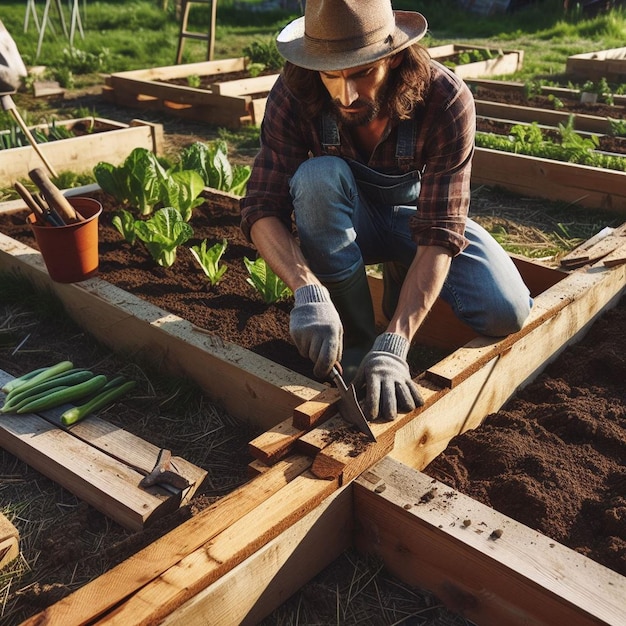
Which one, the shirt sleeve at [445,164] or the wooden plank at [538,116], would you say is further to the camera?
the wooden plank at [538,116]

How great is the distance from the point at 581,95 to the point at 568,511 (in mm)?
6514

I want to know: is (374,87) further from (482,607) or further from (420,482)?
(482,607)

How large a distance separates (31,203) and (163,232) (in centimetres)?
60

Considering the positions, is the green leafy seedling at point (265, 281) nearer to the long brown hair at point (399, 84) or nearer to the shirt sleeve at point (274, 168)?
the shirt sleeve at point (274, 168)

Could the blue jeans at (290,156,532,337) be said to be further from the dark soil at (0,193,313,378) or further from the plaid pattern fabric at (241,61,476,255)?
the dark soil at (0,193,313,378)

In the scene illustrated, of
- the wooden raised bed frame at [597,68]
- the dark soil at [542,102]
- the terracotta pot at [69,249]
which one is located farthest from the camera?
the wooden raised bed frame at [597,68]

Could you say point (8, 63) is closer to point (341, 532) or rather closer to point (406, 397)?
point (406, 397)

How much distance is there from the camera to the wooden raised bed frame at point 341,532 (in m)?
1.64

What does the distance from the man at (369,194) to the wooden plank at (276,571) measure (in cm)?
34

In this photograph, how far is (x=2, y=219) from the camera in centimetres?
418

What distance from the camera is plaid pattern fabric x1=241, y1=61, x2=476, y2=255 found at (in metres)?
2.50

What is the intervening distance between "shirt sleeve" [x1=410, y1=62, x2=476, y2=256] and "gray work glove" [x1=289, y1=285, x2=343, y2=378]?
427 millimetres

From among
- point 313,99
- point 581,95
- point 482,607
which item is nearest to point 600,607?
point 482,607

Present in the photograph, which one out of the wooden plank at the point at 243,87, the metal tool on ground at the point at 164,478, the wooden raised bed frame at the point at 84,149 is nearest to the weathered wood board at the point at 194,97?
the wooden plank at the point at 243,87
